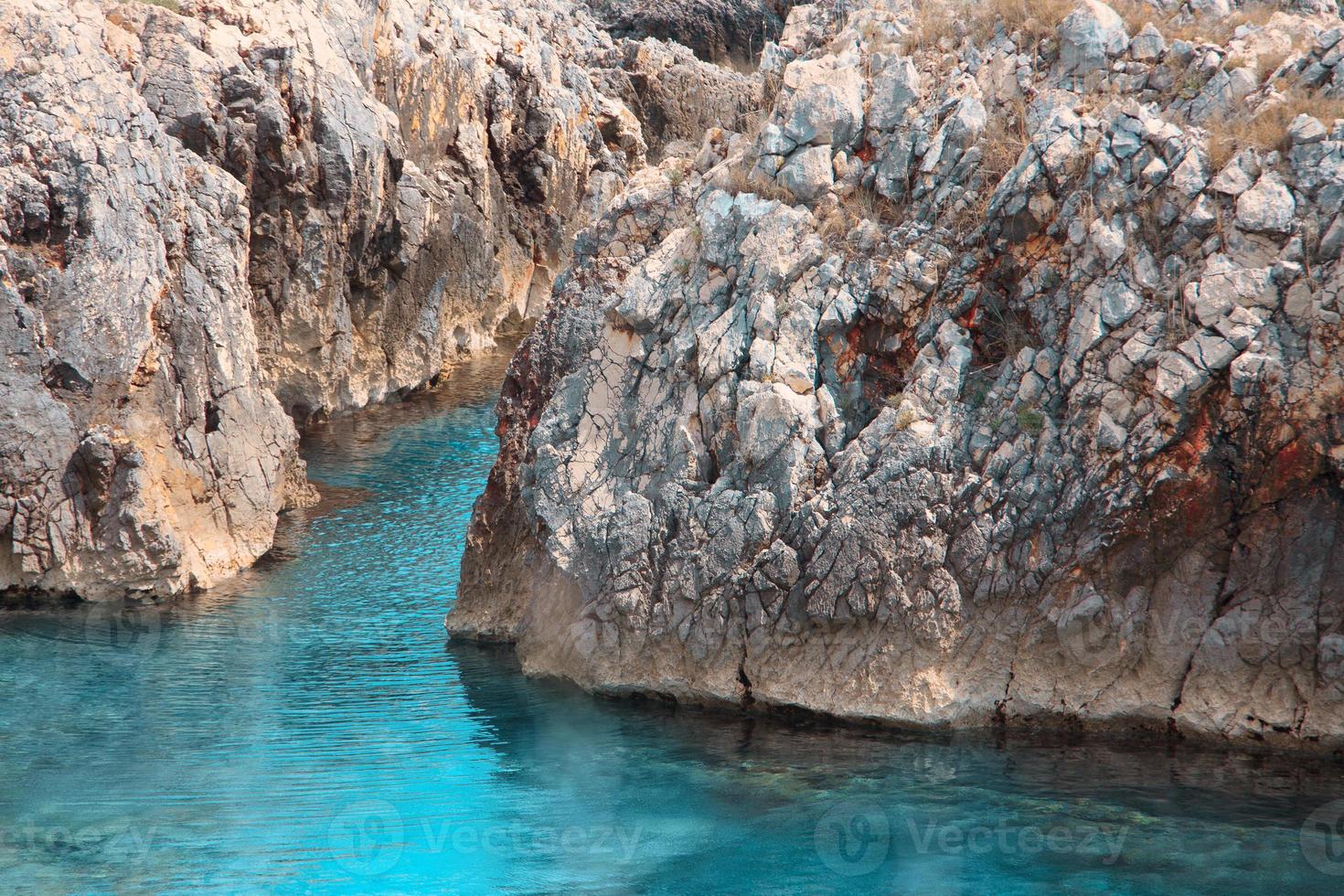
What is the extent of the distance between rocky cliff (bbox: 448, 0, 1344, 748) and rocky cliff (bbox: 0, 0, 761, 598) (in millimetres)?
7668

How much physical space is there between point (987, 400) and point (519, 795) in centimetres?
722

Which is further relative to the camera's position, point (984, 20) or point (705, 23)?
point (705, 23)

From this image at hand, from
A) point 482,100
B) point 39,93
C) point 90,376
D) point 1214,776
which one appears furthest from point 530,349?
point 482,100

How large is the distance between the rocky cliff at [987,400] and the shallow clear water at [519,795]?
0.93 m

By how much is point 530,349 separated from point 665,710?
6.36 meters

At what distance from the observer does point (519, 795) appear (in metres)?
14.5

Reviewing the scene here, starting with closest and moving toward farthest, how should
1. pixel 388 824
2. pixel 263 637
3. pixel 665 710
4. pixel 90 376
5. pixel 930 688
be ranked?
pixel 388 824 < pixel 930 688 < pixel 665 710 < pixel 263 637 < pixel 90 376

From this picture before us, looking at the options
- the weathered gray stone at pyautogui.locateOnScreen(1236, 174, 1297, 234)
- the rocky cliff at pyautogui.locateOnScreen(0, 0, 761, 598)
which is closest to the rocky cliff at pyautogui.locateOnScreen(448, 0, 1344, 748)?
the weathered gray stone at pyautogui.locateOnScreen(1236, 174, 1297, 234)

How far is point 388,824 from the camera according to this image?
13578 millimetres

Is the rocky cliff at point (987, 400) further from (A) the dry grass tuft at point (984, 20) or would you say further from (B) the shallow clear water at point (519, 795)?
(B) the shallow clear water at point (519, 795)

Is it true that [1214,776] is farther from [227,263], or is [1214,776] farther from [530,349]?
[227,263]

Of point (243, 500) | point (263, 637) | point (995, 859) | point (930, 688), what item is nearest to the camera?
point (995, 859)

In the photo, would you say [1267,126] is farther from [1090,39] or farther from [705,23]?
[705,23]

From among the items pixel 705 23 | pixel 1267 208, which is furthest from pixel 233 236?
pixel 705 23
